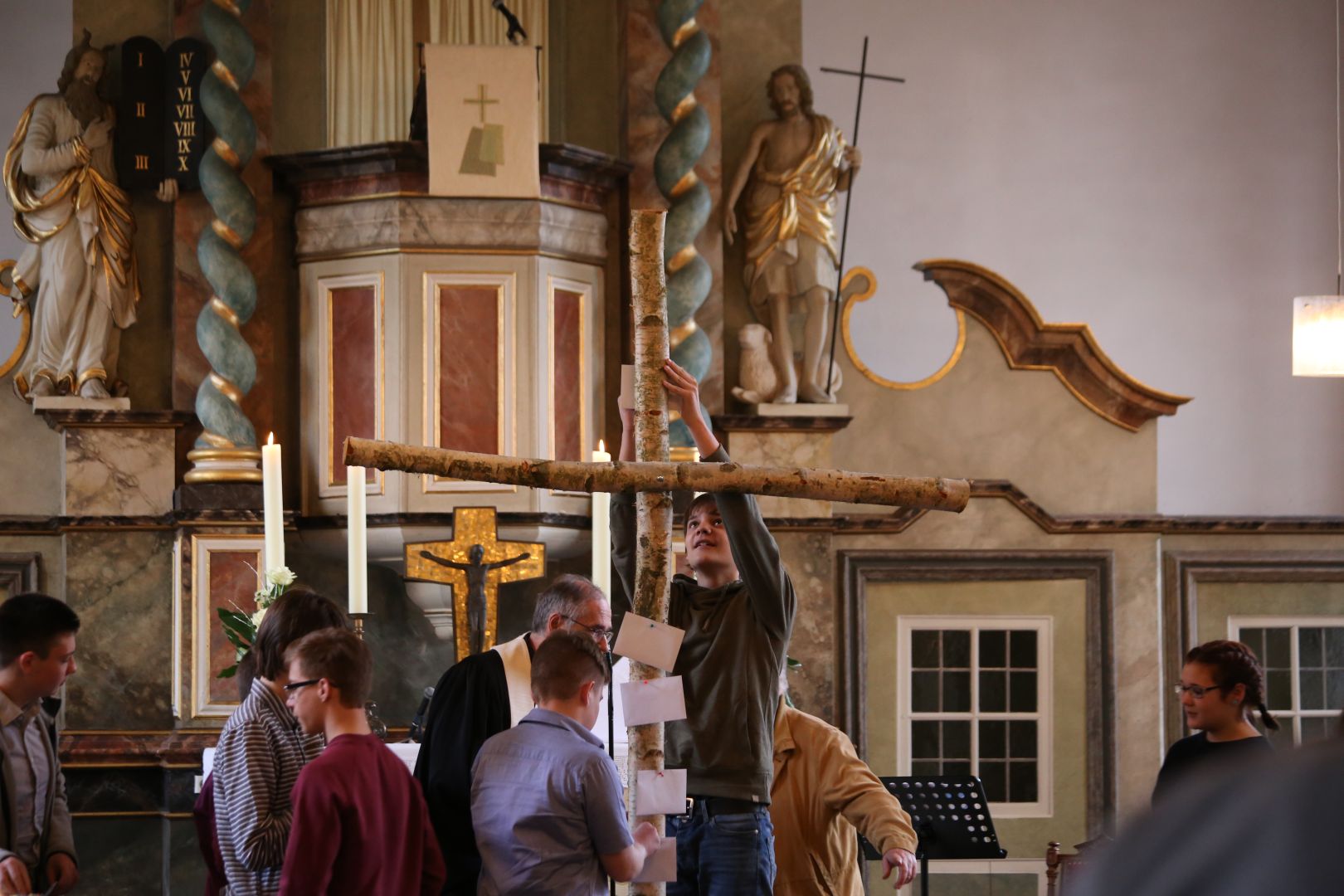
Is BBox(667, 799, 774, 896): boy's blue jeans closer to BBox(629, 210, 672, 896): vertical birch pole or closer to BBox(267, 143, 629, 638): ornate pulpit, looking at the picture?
BBox(629, 210, 672, 896): vertical birch pole

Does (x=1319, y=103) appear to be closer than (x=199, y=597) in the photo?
No

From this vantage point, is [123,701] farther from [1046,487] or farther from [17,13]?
[1046,487]

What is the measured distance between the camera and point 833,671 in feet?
25.1

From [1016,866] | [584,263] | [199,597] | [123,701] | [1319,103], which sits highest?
[1319,103]

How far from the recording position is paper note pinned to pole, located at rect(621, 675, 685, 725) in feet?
11.3

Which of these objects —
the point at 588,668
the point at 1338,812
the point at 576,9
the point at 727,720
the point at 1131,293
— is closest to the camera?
the point at 1338,812

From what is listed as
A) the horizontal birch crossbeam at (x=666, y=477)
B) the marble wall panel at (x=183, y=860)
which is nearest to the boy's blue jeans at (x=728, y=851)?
the horizontal birch crossbeam at (x=666, y=477)

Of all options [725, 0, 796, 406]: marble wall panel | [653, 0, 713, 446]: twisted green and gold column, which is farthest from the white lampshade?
[653, 0, 713, 446]: twisted green and gold column

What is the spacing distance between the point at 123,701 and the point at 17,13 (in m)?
3.37

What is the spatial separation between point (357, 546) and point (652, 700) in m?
1.81

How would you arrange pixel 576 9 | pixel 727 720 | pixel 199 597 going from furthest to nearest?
pixel 576 9 < pixel 199 597 < pixel 727 720

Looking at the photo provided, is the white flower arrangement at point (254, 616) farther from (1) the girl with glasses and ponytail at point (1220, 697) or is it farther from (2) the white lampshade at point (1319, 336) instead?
(2) the white lampshade at point (1319, 336)

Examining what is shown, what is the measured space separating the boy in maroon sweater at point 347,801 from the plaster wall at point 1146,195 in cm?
656

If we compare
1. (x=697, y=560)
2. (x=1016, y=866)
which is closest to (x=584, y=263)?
(x=1016, y=866)
